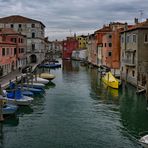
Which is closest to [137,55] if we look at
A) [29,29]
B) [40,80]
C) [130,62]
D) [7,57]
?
[130,62]

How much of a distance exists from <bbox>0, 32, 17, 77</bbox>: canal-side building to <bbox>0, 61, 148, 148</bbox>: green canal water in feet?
32.3

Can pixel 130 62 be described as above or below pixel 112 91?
above

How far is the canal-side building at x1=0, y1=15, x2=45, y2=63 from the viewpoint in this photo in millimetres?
75812

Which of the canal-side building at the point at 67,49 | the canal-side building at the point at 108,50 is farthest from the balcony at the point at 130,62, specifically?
the canal-side building at the point at 67,49

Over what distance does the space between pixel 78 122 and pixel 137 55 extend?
17.8 meters

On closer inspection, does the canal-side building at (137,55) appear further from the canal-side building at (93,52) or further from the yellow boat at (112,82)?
the canal-side building at (93,52)

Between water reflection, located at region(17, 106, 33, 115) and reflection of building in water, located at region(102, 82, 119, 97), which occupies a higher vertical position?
reflection of building in water, located at region(102, 82, 119, 97)

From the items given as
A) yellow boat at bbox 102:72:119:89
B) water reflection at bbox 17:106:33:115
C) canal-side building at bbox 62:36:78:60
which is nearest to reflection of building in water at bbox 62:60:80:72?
yellow boat at bbox 102:72:119:89

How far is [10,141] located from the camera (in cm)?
1902

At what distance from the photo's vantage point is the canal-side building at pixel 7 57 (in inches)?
1656

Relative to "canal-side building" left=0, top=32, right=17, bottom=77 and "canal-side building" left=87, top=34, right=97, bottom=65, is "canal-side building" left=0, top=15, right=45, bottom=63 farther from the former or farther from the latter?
"canal-side building" left=0, top=32, right=17, bottom=77

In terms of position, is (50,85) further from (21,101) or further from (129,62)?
(21,101)

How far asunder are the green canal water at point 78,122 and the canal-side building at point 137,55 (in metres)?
3.23

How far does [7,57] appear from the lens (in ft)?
151
